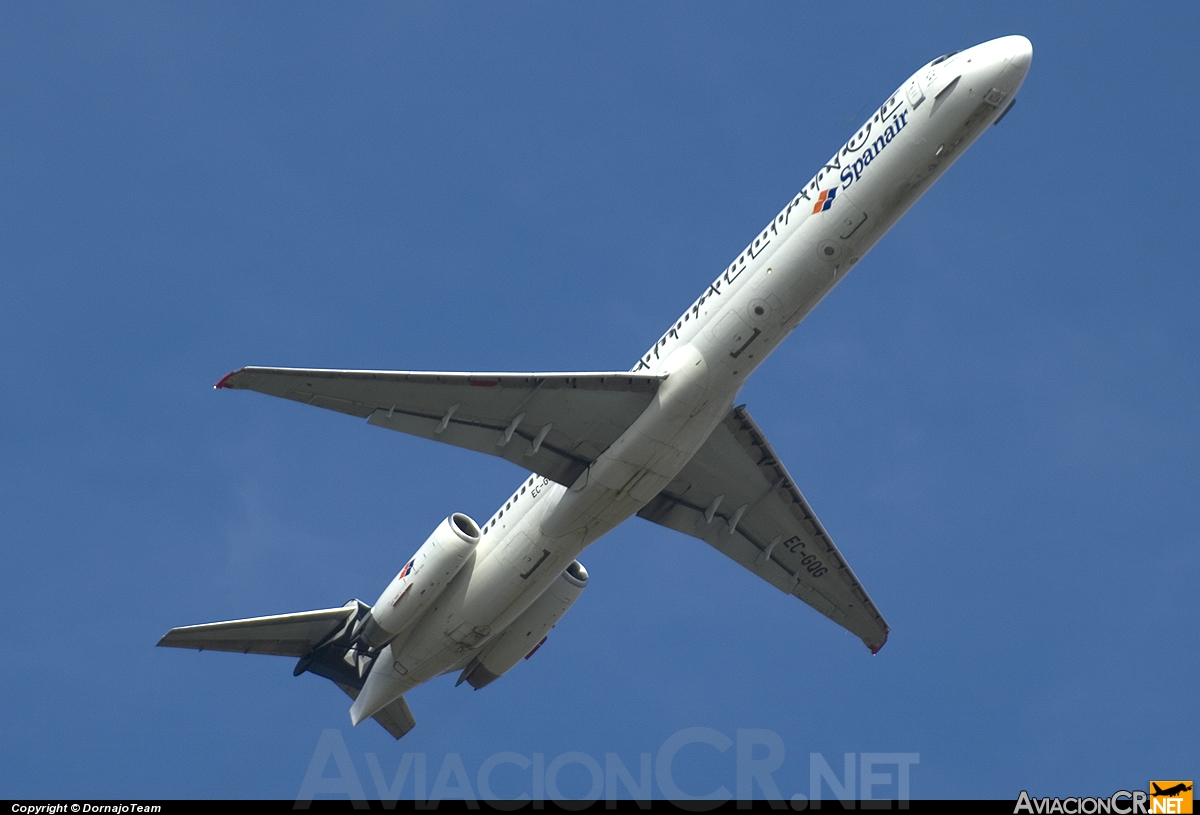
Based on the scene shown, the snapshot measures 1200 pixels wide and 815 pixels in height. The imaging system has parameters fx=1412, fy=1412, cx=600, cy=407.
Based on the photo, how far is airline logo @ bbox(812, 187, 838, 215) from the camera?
3644 cm

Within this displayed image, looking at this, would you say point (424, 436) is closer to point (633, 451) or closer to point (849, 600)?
point (633, 451)

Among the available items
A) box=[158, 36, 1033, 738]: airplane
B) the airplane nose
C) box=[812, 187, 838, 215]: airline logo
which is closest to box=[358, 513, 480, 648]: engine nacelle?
box=[158, 36, 1033, 738]: airplane

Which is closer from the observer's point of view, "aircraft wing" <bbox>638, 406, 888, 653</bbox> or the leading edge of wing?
the leading edge of wing

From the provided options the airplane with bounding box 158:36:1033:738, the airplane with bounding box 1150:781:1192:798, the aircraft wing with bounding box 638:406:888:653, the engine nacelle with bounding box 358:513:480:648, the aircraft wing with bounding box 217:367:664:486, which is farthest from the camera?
the aircraft wing with bounding box 638:406:888:653

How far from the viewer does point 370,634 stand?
4278 cm

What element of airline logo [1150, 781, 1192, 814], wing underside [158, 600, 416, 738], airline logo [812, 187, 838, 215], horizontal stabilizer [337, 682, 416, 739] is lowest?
airline logo [1150, 781, 1192, 814]

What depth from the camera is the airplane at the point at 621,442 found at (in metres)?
35.9

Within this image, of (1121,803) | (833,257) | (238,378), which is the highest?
(833,257)

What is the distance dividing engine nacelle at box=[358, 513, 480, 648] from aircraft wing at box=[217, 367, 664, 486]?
3296 millimetres

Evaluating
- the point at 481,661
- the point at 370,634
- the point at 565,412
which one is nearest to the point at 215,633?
the point at 370,634

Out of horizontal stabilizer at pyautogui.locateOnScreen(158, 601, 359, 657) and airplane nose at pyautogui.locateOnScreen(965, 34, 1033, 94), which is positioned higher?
airplane nose at pyautogui.locateOnScreen(965, 34, 1033, 94)

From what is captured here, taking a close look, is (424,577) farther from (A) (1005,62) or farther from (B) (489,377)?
(A) (1005,62)

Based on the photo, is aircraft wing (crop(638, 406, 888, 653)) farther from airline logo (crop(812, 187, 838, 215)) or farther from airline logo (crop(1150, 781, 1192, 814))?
airline logo (crop(1150, 781, 1192, 814))

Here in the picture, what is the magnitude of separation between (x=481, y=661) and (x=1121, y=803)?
20.6m
